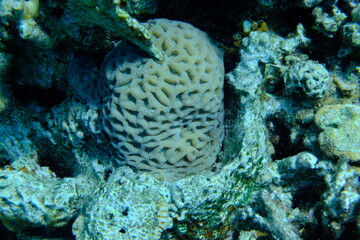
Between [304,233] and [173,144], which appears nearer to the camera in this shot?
[304,233]

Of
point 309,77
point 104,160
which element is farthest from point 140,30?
point 309,77

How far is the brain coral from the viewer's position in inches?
109

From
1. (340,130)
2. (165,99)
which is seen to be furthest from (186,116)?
(340,130)

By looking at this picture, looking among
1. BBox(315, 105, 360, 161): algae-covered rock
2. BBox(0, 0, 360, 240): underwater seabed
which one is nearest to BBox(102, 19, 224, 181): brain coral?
BBox(0, 0, 360, 240): underwater seabed

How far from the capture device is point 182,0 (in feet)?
11.1

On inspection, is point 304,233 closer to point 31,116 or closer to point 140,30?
point 140,30

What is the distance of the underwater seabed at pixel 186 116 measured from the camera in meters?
2.64

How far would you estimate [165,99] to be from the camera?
278cm

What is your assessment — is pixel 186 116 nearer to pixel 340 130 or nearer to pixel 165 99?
pixel 165 99

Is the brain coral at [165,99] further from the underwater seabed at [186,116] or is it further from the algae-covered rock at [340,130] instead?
the algae-covered rock at [340,130]

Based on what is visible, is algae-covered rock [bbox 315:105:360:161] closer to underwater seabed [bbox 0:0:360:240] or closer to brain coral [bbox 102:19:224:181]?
underwater seabed [bbox 0:0:360:240]

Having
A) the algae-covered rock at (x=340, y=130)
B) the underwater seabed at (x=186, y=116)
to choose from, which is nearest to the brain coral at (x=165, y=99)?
the underwater seabed at (x=186, y=116)

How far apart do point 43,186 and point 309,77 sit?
11.3 ft

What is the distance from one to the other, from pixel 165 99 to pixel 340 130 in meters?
1.96
